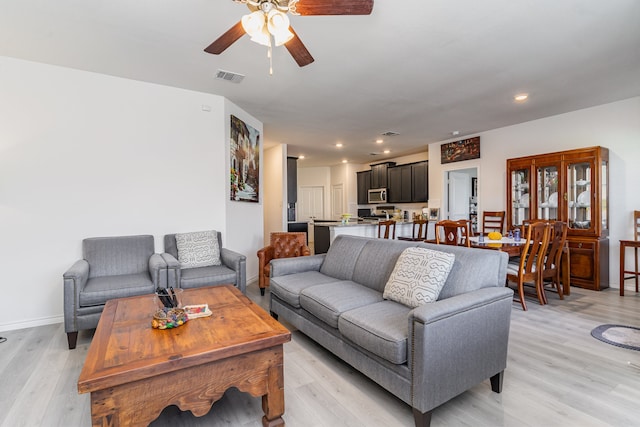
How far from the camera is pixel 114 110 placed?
353cm

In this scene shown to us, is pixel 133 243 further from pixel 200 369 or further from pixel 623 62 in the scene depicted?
pixel 623 62

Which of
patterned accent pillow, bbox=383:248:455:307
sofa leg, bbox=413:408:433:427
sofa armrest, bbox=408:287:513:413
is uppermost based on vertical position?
patterned accent pillow, bbox=383:248:455:307

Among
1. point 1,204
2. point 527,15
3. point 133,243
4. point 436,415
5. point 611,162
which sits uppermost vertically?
point 527,15

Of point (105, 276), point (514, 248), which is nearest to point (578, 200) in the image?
point (514, 248)

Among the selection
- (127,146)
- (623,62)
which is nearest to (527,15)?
(623,62)

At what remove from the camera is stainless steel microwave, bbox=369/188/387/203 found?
27.9 feet

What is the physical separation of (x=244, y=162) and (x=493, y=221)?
4.47 metres

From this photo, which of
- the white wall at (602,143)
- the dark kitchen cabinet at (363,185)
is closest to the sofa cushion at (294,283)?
the white wall at (602,143)

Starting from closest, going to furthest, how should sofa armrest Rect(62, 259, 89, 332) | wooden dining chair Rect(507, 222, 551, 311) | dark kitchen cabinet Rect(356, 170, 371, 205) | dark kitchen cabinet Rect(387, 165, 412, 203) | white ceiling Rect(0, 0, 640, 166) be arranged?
white ceiling Rect(0, 0, 640, 166), sofa armrest Rect(62, 259, 89, 332), wooden dining chair Rect(507, 222, 551, 311), dark kitchen cabinet Rect(387, 165, 412, 203), dark kitchen cabinet Rect(356, 170, 371, 205)

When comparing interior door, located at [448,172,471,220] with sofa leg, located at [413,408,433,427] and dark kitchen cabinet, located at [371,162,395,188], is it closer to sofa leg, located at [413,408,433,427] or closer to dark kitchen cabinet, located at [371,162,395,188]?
dark kitchen cabinet, located at [371,162,395,188]

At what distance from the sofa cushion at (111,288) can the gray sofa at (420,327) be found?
4.40 ft

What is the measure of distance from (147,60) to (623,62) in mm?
4762

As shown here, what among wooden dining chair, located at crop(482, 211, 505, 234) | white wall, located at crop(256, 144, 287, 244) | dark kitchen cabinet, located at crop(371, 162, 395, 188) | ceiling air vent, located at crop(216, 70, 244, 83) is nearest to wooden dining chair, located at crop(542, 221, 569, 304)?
wooden dining chair, located at crop(482, 211, 505, 234)

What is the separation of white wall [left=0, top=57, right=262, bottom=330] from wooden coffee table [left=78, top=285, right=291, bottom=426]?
→ 2.00 m
